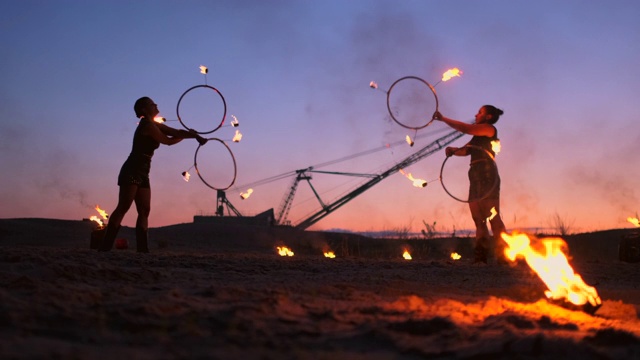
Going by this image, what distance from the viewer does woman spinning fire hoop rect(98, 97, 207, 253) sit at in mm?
7965

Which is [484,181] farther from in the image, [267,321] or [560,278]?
[267,321]

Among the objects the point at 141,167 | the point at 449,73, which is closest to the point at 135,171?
the point at 141,167

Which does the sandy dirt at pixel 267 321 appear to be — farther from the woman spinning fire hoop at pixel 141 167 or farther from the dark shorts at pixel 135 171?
the dark shorts at pixel 135 171

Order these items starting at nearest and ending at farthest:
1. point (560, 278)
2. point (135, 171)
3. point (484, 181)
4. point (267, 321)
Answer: point (267, 321) → point (560, 278) → point (135, 171) → point (484, 181)

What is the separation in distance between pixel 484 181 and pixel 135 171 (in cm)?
504

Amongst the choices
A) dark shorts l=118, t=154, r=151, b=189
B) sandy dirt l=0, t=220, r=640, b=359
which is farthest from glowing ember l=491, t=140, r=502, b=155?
dark shorts l=118, t=154, r=151, b=189

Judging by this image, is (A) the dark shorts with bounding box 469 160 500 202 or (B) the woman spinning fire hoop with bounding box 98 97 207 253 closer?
(B) the woman spinning fire hoop with bounding box 98 97 207 253

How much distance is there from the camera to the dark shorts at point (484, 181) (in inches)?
333

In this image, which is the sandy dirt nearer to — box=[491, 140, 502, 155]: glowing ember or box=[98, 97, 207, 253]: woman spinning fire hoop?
box=[98, 97, 207, 253]: woman spinning fire hoop

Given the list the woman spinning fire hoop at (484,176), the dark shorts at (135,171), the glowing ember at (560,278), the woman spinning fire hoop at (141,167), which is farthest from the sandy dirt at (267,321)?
the woman spinning fire hoop at (484,176)

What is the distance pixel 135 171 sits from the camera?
8.08 metres

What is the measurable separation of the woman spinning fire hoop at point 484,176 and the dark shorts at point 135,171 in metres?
4.36

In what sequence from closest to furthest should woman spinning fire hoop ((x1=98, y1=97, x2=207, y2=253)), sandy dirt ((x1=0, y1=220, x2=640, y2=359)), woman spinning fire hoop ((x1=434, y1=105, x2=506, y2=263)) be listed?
sandy dirt ((x1=0, y1=220, x2=640, y2=359))
woman spinning fire hoop ((x1=98, y1=97, x2=207, y2=253))
woman spinning fire hoop ((x1=434, y1=105, x2=506, y2=263))

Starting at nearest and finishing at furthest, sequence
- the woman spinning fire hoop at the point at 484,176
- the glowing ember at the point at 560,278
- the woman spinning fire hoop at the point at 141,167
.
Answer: the glowing ember at the point at 560,278, the woman spinning fire hoop at the point at 141,167, the woman spinning fire hoop at the point at 484,176
